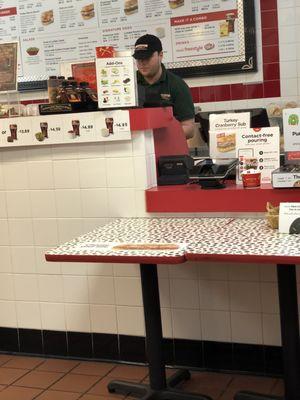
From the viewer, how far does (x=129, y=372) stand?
3848 mm

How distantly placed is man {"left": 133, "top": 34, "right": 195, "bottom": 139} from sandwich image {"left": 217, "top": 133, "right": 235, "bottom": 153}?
3.56ft

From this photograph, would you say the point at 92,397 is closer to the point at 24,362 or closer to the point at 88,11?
the point at 24,362

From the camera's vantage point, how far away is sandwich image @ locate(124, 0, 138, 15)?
580 cm

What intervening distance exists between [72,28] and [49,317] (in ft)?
9.74

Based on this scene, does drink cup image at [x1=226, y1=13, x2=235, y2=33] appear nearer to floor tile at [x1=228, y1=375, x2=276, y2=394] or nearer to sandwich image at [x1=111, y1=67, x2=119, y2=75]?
sandwich image at [x1=111, y1=67, x2=119, y2=75]

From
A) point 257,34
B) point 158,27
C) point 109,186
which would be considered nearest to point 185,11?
point 158,27

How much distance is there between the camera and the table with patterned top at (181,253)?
282 centimetres

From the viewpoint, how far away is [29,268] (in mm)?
4129

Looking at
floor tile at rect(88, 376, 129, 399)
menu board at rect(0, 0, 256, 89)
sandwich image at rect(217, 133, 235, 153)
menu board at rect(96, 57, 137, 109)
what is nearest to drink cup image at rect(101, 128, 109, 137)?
menu board at rect(96, 57, 137, 109)

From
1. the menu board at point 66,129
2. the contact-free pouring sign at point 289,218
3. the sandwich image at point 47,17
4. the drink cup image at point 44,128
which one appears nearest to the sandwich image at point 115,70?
the menu board at point 66,129

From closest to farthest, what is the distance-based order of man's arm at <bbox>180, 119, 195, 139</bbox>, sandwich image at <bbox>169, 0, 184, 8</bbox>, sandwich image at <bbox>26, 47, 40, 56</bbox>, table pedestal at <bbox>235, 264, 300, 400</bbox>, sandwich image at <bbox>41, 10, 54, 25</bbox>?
1. table pedestal at <bbox>235, 264, 300, 400</bbox>
2. man's arm at <bbox>180, 119, 195, 139</bbox>
3. sandwich image at <bbox>169, 0, 184, 8</bbox>
4. sandwich image at <bbox>41, 10, 54, 25</bbox>
5. sandwich image at <bbox>26, 47, 40, 56</bbox>

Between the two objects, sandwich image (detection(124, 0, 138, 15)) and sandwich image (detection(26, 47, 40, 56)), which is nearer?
sandwich image (detection(124, 0, 138, 15))

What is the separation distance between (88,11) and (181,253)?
3728 mm

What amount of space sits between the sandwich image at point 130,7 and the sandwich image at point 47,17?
0.74m
